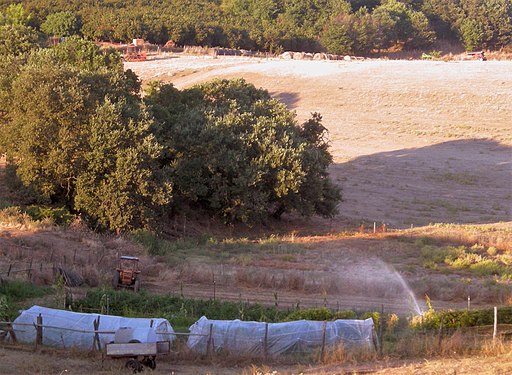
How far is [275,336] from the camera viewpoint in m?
15.1

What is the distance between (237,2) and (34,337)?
104m

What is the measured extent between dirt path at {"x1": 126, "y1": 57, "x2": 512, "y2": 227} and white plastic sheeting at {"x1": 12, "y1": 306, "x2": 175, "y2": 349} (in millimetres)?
26506

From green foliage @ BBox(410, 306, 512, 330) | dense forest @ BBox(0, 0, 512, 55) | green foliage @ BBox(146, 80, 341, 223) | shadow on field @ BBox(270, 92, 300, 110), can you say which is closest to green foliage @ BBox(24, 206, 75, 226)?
green foliage @ BBox(146, 80, 341, 223)

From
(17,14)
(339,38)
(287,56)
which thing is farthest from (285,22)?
(17,14)

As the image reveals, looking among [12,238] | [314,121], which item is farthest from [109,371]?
[314,121]

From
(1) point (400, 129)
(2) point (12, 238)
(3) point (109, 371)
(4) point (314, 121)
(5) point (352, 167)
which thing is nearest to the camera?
(3) point (109, 371)

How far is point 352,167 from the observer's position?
2124 inches

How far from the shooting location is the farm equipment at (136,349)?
45.0 ft

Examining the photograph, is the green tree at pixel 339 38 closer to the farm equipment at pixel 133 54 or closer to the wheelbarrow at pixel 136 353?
the farm equipment at pixel 133 54

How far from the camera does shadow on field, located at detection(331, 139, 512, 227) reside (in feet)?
143

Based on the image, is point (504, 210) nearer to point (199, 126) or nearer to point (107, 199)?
point (199, 126)

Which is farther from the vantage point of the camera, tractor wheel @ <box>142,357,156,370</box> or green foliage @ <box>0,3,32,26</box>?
green foliage @ <box>0,3,32,26</box>

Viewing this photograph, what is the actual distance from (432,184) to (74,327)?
3865cm

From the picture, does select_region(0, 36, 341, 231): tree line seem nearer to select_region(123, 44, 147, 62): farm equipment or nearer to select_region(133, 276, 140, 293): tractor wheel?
select_region(133, 276, 140, 293): tractor wheel
